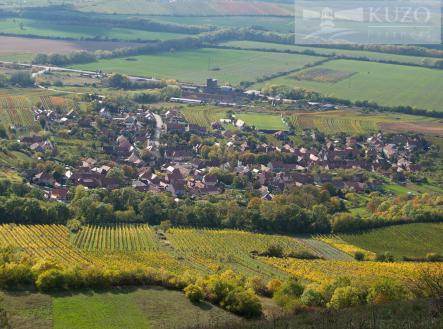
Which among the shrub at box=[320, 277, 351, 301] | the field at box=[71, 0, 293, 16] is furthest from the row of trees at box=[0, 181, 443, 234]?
the field at box=[71, 0, 293, 16]

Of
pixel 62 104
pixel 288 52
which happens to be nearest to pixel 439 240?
pixel 62 104

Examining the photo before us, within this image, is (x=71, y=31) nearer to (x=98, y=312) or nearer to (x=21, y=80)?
(x=21, y=80)

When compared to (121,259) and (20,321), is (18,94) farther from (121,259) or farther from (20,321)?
(20,321)

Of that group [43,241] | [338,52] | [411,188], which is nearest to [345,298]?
[43,241]

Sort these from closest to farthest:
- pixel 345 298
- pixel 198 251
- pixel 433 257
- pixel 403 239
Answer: pixel 345 298
pixel 198 251
pixel 433 257
pixel 403 239

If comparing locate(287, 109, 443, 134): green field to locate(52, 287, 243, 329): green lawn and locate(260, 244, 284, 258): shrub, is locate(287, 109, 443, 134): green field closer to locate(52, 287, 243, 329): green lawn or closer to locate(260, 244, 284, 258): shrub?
locate(260, 244, 284, 258): shrub
